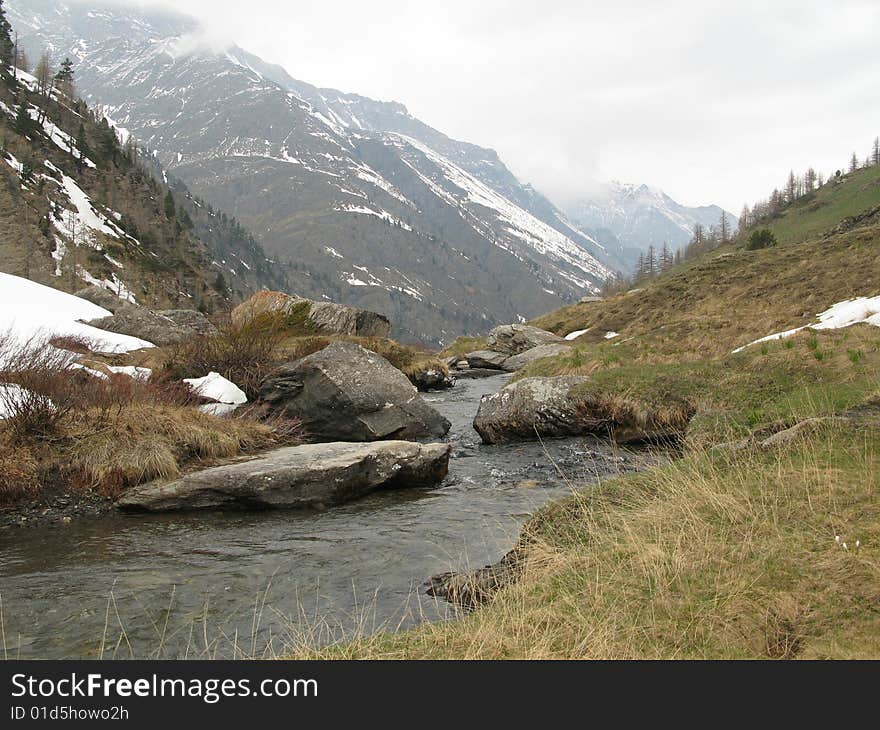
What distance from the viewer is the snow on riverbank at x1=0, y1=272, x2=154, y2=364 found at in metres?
20.4

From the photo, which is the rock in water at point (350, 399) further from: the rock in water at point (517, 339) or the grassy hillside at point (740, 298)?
the rock in water at point (517, 339)

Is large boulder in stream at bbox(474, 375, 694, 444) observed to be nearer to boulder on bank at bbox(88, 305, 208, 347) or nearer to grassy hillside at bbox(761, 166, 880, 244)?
boulder on bank at bbox(88, 305, 208, 347)

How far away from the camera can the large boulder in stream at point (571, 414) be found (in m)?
15.2

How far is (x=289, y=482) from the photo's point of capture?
1118cm

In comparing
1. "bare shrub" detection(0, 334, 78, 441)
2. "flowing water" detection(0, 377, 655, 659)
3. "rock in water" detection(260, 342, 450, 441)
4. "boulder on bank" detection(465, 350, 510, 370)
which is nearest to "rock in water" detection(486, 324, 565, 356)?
"boulder on bank" detection(465, 350, 510, 370)

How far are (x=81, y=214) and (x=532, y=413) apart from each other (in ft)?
269

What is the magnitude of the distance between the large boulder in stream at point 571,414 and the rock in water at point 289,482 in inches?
183

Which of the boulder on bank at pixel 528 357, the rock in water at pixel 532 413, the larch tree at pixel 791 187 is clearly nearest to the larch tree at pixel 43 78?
the boulder on bank at pixel 528 357

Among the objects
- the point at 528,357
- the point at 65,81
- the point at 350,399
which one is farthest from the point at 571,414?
the point at 65,81

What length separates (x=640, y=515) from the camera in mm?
7027

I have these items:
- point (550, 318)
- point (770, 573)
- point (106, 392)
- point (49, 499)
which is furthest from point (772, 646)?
point (550, 318)

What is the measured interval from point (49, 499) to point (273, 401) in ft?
23.6

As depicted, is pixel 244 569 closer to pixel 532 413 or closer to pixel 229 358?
pixel 532 413
